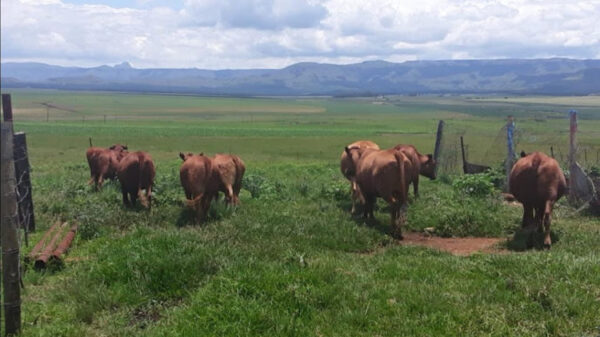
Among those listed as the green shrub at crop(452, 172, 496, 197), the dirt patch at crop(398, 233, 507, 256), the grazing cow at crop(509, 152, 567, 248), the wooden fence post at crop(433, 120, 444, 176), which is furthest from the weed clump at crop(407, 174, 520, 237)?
the wooden fence post at crop(433, 120, 444, 176)

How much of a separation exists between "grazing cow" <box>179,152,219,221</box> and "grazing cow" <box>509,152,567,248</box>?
622 cm

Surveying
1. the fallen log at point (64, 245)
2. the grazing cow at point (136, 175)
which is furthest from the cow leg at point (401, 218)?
the fallen log at point (64, 245)

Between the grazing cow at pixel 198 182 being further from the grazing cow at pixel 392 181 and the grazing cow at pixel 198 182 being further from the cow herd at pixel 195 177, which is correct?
the grazing cow at pixel 392 181

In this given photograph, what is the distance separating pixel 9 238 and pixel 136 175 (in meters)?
7.61

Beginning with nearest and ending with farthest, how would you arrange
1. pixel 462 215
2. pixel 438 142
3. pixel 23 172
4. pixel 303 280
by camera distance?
pixel 303 280
pixel 23 172
pixel 462 215
pixel 438 142

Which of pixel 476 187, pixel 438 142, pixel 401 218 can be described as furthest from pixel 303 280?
pixel 438 142

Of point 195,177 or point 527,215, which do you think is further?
point 195,177

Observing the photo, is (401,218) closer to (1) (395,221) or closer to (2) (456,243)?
(1) (395,221)

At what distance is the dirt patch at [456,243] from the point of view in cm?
984

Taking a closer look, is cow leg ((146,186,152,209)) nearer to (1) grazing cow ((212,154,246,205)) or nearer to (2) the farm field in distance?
(2) the farm field in distance

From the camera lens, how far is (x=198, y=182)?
37.1ft

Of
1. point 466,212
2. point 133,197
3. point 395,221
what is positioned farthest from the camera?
point 133,197

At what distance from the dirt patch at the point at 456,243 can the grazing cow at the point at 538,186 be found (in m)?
0.81

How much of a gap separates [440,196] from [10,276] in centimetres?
1094
